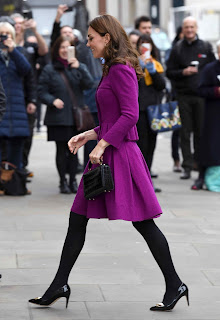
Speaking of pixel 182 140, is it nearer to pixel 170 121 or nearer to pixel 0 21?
pixel 170 121

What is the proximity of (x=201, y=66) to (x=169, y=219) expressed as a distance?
11.7 ft

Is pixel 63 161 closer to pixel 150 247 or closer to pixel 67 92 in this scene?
pixel 67 92

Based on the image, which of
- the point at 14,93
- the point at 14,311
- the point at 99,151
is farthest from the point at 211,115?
the point at 14,311

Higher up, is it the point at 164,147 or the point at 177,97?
the point at 177,97

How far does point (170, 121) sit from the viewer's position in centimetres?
1088

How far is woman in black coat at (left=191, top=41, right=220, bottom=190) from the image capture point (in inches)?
421

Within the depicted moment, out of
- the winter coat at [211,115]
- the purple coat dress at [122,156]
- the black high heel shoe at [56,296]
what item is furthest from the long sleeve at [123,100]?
the winter coat at [211,115]

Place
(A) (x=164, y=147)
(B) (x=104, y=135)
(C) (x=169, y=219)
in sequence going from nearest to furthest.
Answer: (B) (x=104, y=135), (C) (x=169, y=219), (A) (x=164, y=147)

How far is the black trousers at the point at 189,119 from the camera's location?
38.9 feet

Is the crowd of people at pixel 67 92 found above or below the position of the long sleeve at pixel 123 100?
below

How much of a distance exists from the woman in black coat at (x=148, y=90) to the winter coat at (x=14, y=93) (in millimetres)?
1290

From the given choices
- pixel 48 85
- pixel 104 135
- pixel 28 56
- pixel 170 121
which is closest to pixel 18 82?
pixel 48 85

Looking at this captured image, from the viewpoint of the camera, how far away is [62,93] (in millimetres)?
10391

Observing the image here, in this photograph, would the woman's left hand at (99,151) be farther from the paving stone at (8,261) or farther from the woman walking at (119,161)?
the paving stone at (8,261)
